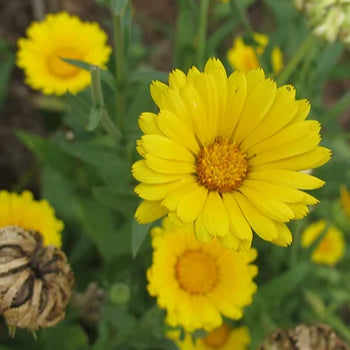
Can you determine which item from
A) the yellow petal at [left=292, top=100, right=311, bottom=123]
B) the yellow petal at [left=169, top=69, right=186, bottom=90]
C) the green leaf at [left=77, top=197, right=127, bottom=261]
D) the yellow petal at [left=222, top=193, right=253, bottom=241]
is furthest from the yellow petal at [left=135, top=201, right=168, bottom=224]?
the green leaf at [left=77, top=197, right=127, bottom=261]

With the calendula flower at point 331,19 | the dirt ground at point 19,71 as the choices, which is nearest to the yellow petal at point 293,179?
the calendula flower at point 331,19

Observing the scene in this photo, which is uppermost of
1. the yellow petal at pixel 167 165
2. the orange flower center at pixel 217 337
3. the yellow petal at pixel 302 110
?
the yellow petal at pixel 302 110

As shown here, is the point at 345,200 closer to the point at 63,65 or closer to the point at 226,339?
the point at 226,339

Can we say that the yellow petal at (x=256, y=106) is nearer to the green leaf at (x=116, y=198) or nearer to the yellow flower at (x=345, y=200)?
the green leaf at (x=116, y=198)

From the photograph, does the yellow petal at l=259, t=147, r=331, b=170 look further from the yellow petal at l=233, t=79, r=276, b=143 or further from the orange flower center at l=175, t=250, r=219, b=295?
the orange flower center at l=175, t=250, r=219, b=295

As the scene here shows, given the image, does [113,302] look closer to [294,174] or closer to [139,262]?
[139,262]

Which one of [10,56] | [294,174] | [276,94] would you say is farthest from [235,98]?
[10,56]
